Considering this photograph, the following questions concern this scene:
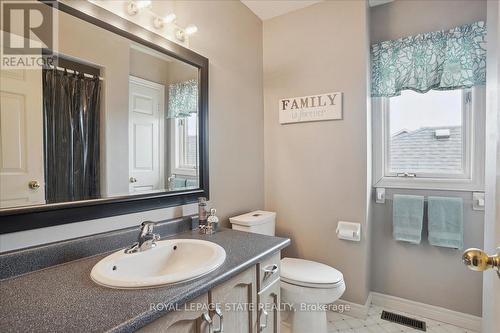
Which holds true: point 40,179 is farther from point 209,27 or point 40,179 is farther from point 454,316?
point 454,316

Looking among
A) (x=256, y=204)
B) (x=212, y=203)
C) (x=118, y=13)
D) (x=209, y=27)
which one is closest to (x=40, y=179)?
(x=118, y=13)

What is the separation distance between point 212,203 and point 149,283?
990 millimetres

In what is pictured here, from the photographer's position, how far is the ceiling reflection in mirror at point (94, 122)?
944 mm

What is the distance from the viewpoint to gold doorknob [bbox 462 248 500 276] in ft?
1.99

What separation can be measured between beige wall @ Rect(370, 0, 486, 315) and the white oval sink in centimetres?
165

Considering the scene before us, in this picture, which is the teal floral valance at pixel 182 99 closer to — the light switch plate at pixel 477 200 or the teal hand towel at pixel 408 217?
the teal hand towel at pixel 408 217

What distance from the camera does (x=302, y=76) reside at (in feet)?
7.30

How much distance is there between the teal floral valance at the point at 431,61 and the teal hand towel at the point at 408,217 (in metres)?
0.83

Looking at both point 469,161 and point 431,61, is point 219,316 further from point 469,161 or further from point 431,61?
point 431,61

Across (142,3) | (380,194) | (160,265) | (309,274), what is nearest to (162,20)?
(142,3)

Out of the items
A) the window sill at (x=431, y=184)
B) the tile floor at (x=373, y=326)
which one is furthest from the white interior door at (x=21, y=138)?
the window sill at (x=431, y=184)

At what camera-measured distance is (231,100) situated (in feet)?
6.54

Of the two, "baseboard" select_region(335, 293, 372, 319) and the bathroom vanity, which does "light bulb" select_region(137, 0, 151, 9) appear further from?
"baseboard" select_region(335, 293, 372, 319)

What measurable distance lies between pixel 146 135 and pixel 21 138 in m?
0.53
